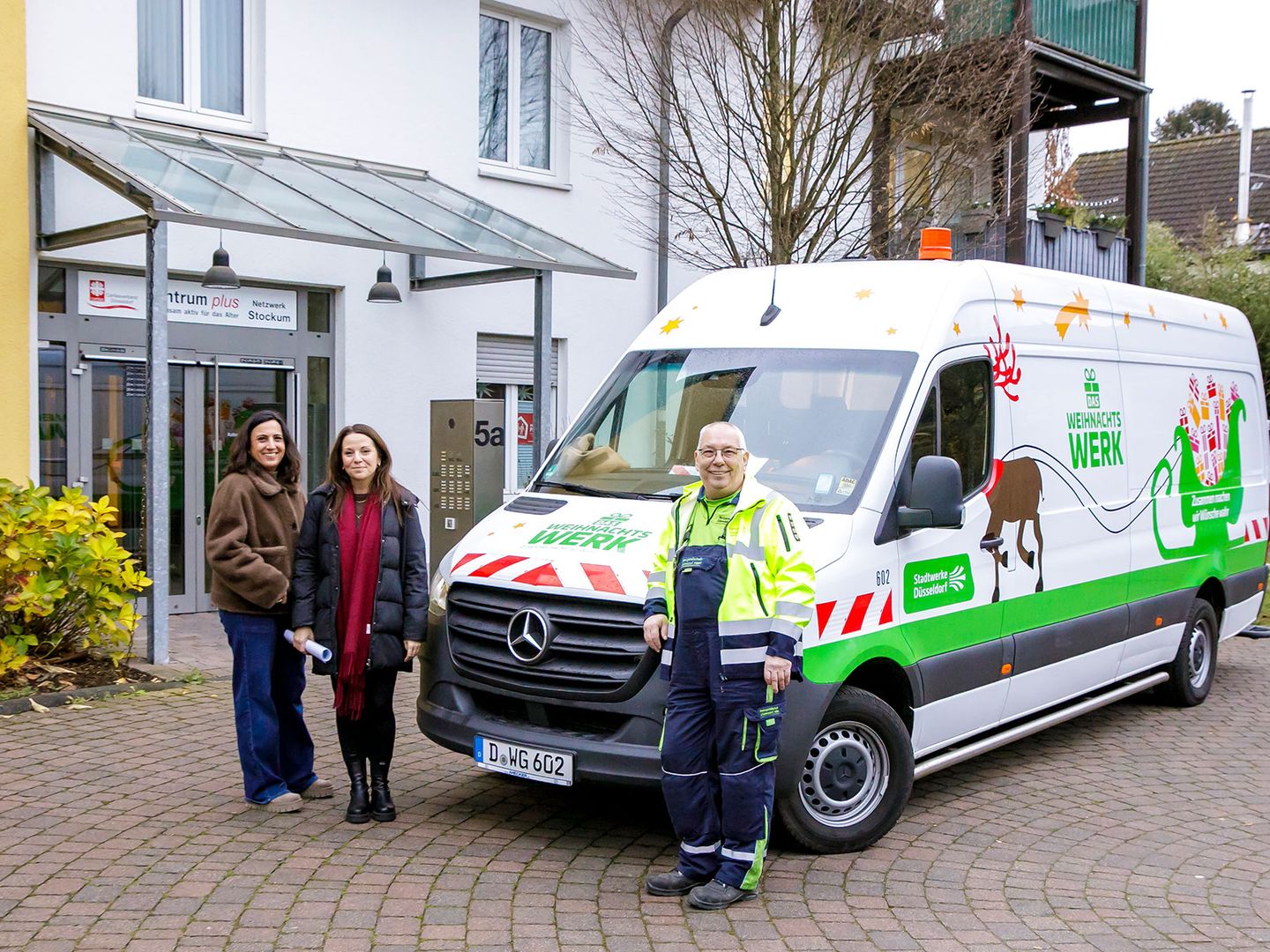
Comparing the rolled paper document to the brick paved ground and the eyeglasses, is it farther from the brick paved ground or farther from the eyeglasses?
the eyeglasses

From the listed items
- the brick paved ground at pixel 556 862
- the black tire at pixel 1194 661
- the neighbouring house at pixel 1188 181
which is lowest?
the brick paved ground at pixel 556 862

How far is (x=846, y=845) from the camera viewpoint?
18.9 feet

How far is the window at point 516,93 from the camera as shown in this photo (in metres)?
14.1

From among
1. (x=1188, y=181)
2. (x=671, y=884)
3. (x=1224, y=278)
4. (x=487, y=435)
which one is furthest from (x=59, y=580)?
(x=1188, y=181)

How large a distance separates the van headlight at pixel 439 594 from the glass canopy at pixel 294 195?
13.5 ft

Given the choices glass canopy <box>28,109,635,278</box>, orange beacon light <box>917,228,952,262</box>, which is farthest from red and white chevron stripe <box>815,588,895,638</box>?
glass canopy <box>28,109,635,278</box>

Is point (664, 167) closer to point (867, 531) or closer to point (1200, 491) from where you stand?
point (1200, 491)

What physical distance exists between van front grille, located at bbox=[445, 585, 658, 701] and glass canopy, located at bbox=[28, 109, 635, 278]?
4632mm

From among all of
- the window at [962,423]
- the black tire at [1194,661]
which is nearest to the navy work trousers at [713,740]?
the window at [962,423]

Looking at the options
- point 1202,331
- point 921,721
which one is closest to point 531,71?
point 1202,331

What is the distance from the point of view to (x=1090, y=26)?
1717cm

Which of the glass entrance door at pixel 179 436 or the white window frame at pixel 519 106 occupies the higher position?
the white window frame at pixel 519 106

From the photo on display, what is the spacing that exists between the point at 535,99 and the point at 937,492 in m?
9.90

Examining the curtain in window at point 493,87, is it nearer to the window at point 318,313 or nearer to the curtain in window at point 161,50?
the window at point 318,313
